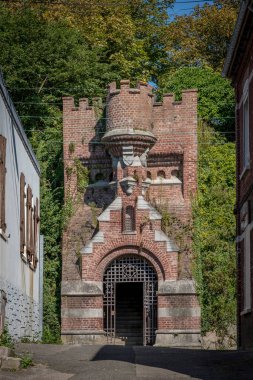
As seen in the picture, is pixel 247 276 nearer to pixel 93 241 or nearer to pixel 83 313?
pixel 83 313

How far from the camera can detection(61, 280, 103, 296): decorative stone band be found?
1543 inches

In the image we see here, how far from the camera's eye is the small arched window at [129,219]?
39531 millimetres

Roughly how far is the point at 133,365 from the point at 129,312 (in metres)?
22.9

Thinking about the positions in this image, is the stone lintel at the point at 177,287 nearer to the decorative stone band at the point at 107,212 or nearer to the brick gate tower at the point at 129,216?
the brick gate tower at the point at 129,216

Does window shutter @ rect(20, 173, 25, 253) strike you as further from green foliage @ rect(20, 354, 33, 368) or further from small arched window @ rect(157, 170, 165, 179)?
small arched window @ rect(157, 170, 165, 179)

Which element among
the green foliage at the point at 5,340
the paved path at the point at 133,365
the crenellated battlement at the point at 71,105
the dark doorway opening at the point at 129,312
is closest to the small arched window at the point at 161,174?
the crenellated battlement at the point at 71,105

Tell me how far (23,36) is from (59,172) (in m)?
8.46

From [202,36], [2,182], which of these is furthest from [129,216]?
[202,36]

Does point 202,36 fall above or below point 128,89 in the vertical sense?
above

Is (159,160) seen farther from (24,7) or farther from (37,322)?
(24,7)

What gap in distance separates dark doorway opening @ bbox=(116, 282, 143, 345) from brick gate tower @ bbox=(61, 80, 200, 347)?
0.16 ft

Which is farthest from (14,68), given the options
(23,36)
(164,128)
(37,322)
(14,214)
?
(14,214)

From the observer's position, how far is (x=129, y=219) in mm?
39625

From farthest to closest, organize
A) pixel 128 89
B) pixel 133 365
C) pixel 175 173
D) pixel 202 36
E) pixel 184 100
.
A: pixel 202 36
pixel 184 100
pixel 175 173
pixel 128 89
pixel 133 365
